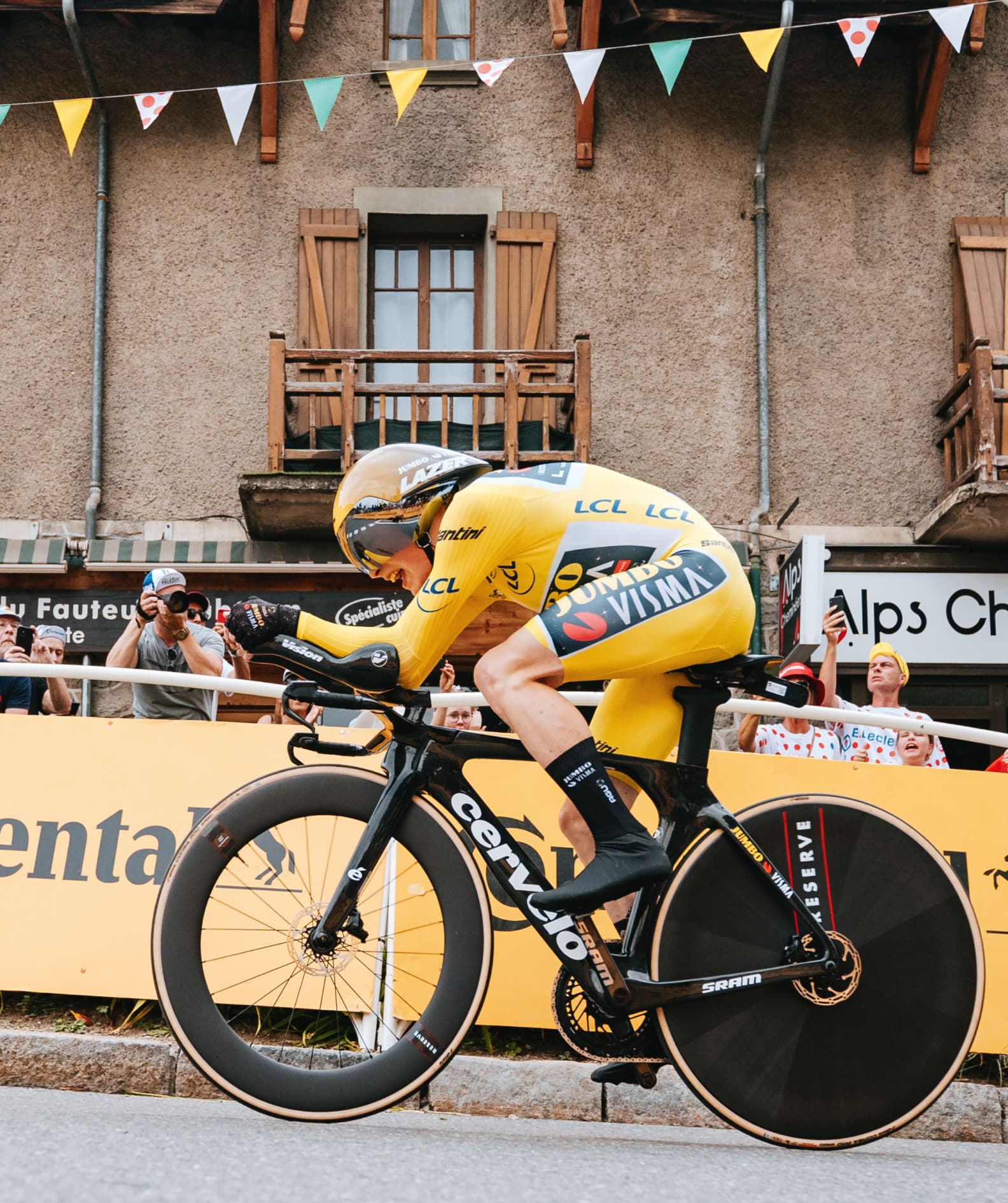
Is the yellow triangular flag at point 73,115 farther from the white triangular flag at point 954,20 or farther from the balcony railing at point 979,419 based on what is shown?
the balcony railing at point 979,419

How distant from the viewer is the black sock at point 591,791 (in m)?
2.87

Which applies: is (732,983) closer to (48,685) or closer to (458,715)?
(458,715)

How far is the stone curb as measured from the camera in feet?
14.3

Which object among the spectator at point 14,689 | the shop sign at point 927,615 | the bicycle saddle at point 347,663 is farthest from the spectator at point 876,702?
the shop sign at point 927,615

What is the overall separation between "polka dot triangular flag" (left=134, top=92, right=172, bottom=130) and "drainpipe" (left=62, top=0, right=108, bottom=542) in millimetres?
890

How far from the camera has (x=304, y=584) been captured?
12.0 m

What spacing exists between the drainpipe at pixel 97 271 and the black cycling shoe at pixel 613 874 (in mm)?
10112

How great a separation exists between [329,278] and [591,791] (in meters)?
10.4

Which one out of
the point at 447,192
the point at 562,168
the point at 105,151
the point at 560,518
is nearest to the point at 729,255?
the point at 562,168

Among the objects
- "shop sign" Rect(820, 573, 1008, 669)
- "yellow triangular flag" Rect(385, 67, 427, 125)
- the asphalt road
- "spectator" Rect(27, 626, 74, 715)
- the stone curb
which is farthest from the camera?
"shop sign" Rect(820, 573, 1008, 669)

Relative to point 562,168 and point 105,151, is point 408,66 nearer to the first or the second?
point 562,168

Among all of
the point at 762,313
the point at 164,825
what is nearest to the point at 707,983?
the point at 164,825

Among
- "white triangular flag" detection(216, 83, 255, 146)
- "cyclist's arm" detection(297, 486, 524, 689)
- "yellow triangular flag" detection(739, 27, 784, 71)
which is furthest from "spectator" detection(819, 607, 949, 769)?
"white triangular flag" detection(216, 83, 255, 146)

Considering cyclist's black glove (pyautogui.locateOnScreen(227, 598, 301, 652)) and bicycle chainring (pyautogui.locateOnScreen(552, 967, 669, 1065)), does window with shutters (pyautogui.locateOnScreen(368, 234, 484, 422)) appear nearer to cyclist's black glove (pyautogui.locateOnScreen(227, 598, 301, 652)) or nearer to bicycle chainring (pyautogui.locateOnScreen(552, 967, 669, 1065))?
cyclist's black glove (pyautogui.locateOnScreen(227, 598, 301, 652))
